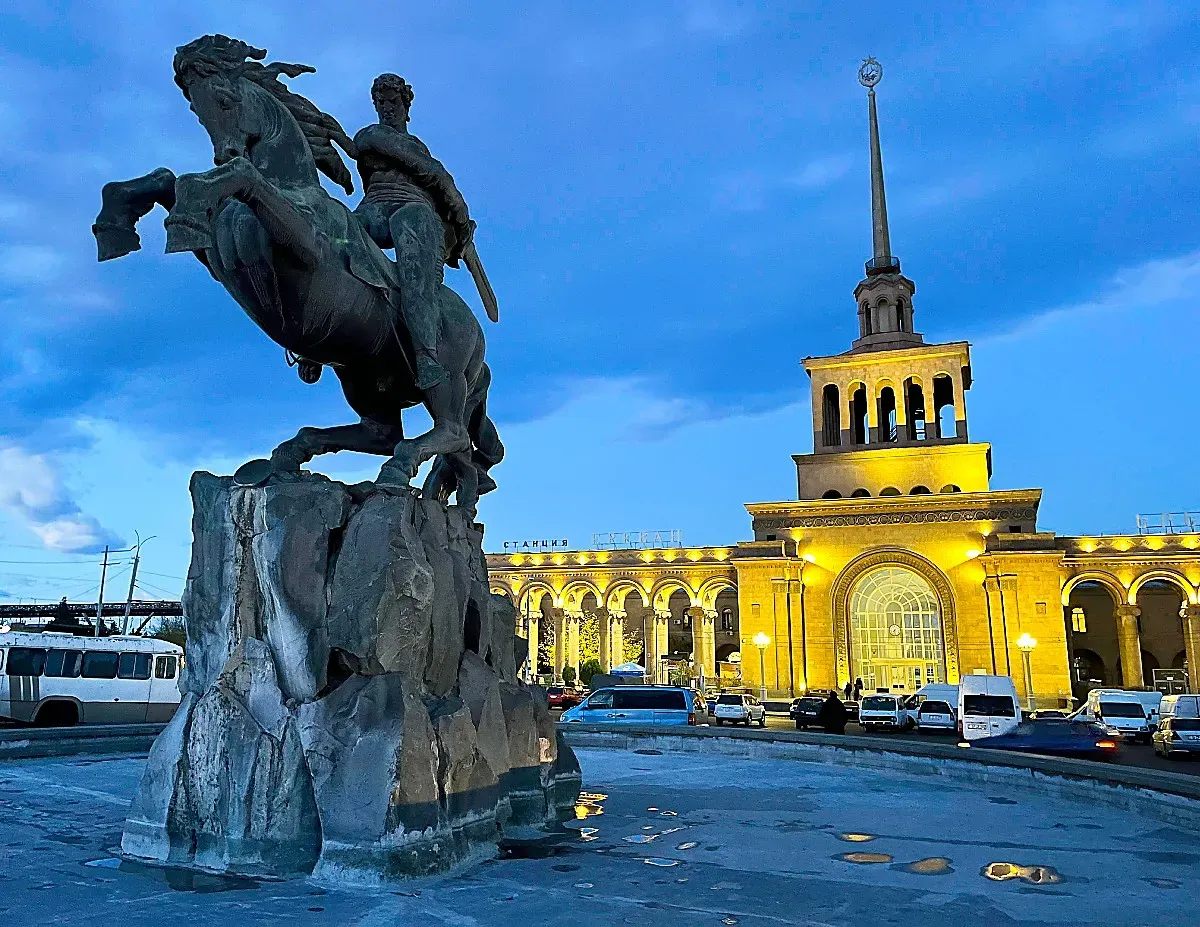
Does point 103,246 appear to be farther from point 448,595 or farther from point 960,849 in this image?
point 960,849

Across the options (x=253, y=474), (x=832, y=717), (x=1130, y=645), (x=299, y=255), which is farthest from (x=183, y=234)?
(x=1130, y=645)

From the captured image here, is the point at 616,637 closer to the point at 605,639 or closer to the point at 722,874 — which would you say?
the point at 605,639

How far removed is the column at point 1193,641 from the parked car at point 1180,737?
73.3 feet

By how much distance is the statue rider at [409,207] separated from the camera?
639cm

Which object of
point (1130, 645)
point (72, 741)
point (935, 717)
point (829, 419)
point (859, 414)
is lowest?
point (935, 717)

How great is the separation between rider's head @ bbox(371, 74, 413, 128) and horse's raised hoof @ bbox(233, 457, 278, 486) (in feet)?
9.49

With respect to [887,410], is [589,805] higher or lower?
lower

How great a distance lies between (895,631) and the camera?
40.9 meters

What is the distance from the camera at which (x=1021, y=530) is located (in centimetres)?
3991

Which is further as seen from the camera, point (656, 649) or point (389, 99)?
point (656, 649)

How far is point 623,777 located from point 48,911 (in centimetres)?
594

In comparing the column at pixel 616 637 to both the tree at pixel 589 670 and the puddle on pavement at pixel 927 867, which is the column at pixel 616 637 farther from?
the puddle on pavement at pixel 927 867

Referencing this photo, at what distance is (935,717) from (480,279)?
2323 centimetres

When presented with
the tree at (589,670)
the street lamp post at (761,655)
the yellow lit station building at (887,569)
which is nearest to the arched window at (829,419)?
the yellow lit station building at (887,569)
